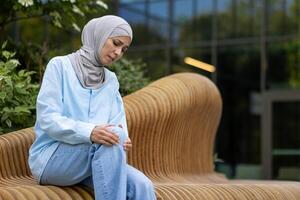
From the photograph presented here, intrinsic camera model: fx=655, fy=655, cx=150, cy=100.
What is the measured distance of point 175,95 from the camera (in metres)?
5.77

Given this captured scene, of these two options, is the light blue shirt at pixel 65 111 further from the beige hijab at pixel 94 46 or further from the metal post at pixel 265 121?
the metal post at pixel 265 121

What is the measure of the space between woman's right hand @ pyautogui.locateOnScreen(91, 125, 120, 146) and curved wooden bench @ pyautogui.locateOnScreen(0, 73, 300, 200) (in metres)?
0.40

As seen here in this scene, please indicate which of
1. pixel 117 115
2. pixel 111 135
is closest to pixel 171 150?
pixel 117 115

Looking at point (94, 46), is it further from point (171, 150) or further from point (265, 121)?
point (265, 121)

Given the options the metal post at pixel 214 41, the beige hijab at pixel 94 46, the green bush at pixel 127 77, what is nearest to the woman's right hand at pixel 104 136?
the beige hijab at pixel 94 46

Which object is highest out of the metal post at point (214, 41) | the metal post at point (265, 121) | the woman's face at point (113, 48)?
the woman's face at point (113, 48)

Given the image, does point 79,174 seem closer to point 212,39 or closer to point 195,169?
point 195,169

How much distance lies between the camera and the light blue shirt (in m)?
3.34

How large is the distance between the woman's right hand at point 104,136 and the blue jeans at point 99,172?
1.3 inches

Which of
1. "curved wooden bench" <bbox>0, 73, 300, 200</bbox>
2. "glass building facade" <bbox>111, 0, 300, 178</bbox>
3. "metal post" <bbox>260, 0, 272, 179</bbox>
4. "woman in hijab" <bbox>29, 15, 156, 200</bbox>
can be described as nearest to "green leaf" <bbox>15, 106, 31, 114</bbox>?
"curved wooden bench" <bbox>0, 73, 300, 200</bbox>

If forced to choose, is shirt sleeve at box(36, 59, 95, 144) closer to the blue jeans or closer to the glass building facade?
the blue jeans

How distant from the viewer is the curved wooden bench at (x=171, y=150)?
404cm

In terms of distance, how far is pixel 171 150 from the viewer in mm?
5871

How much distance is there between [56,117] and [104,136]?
0.29m
